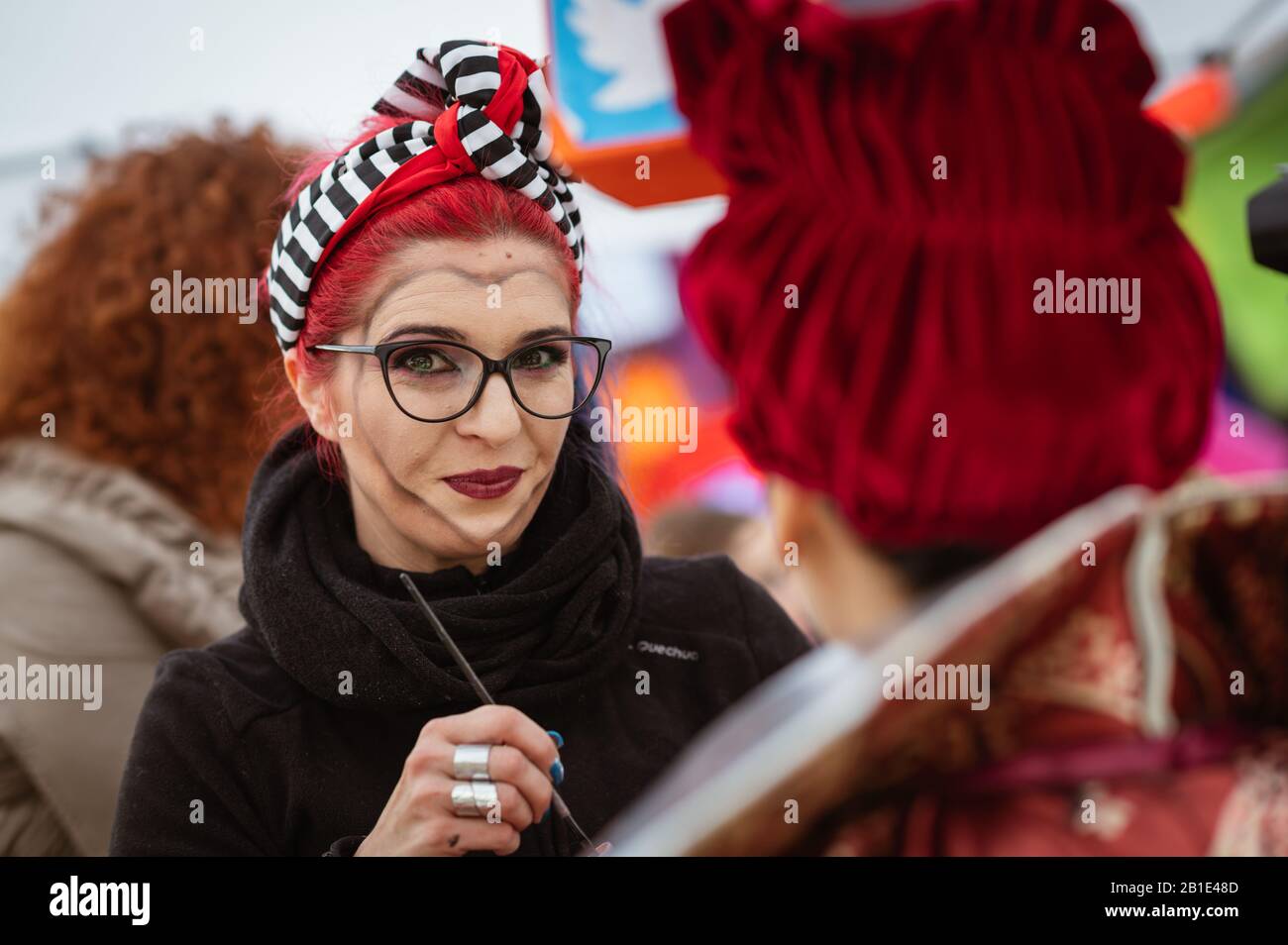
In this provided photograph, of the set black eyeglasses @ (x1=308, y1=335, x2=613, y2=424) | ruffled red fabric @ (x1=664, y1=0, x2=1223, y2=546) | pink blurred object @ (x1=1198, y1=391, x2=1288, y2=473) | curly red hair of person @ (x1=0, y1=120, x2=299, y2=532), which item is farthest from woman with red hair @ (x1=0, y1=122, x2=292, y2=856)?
pink blurred object @ (x1=1198, y1=391, x2=1288, y2=473)

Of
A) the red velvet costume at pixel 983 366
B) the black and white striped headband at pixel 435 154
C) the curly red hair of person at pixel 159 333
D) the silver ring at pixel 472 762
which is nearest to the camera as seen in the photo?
the red velvet costume at pixel 983 366

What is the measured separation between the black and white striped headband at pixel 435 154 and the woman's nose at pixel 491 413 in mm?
209

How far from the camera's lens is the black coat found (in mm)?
1329

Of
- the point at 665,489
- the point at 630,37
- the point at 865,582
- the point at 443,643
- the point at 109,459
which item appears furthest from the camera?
the point at 665,489

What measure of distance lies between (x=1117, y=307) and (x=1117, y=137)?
6.0 inches

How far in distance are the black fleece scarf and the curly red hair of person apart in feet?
0.85

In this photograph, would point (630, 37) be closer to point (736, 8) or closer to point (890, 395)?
point (736, 8)

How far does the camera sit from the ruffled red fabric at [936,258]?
1019 millimetres

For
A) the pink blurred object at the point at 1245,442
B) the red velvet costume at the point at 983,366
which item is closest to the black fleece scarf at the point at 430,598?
the red velvet costume at the point at 983,366

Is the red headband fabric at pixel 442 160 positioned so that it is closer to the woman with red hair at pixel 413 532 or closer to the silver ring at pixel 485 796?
the woman with red hair at pixel 413 532

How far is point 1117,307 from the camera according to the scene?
3.47ft

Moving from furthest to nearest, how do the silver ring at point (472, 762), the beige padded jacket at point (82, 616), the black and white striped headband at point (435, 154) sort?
the beige padded jacket at point (82, 616) → the black and white striped headband at point (435, 154) → the silver ring at point (472, 762)

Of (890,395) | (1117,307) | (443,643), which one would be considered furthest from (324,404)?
(1117,307)

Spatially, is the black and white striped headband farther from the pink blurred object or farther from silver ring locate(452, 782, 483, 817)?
the pink blurred object
